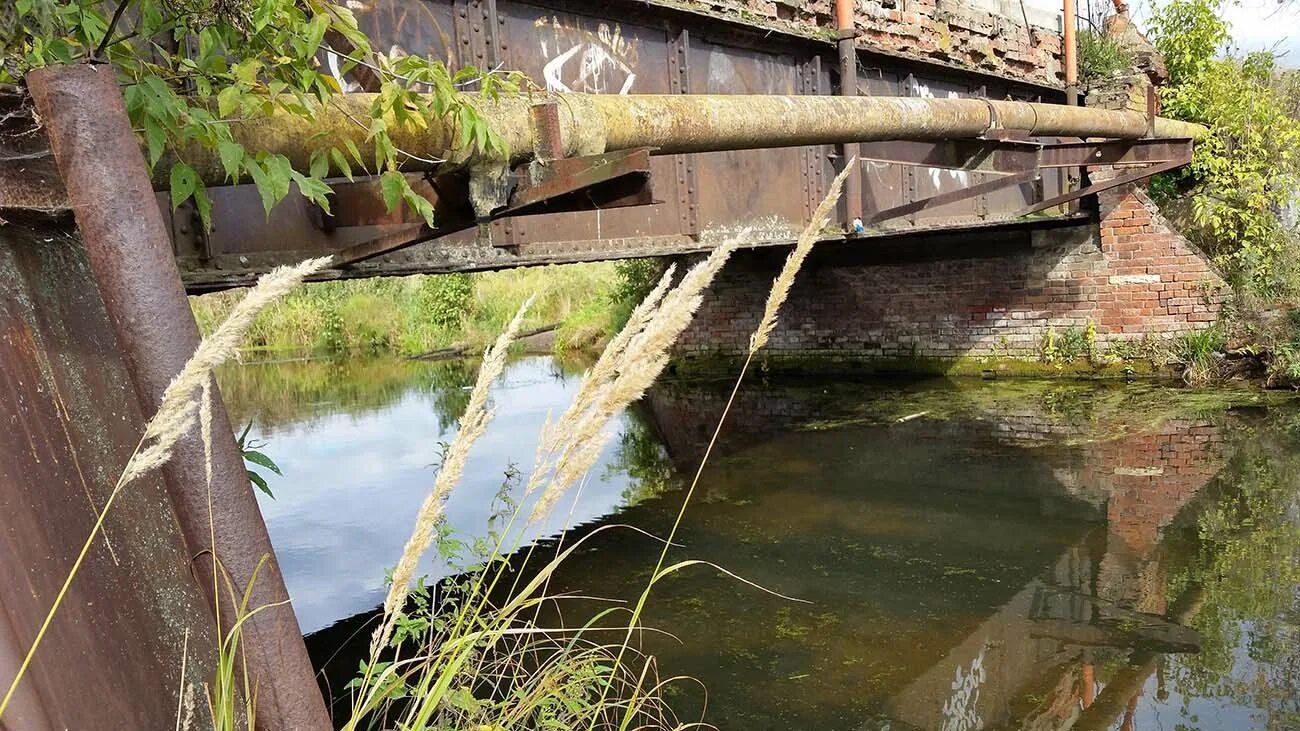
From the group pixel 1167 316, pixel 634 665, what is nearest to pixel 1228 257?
pixel 1167 316

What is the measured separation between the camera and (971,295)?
11.3 metres

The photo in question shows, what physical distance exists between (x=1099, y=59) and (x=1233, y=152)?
177 cm

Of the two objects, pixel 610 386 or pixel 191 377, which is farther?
pixel 610 386

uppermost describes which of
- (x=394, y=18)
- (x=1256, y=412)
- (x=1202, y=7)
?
(x=1202, y=7)

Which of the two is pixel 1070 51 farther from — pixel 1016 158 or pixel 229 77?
pixel 229 77

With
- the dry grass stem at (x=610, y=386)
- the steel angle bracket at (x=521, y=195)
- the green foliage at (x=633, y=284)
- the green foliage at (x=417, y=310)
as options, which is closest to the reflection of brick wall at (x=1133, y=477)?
the steel angle bracket at (x=521, y=195)

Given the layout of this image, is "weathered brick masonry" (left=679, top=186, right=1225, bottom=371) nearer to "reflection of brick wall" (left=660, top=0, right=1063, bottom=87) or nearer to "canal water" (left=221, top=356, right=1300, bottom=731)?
"canal water" (left=221, top=356, right=1300, bottom=731)

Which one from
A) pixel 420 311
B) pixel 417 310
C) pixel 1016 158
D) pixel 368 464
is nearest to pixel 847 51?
pixel 1016 158

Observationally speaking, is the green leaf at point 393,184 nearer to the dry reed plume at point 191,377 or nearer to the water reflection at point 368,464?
the water reflection at point 368,464

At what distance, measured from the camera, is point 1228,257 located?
391 inches

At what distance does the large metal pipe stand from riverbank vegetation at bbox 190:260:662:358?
1208 cm

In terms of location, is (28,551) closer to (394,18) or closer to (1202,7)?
(394,18)

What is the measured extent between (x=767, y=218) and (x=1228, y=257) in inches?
253

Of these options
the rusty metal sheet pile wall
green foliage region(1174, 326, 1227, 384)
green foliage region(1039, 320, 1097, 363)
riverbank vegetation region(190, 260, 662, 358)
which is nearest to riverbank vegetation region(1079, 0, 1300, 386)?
green foliage region(1174, 326, 1227, 384)
